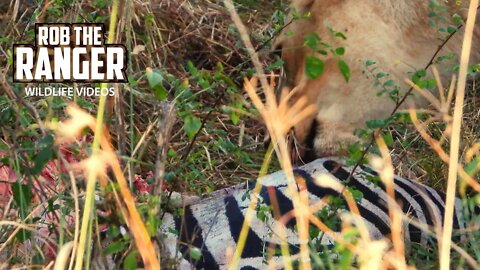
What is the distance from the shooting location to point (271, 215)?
8.22 ft

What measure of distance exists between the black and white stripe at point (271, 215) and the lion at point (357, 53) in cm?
35

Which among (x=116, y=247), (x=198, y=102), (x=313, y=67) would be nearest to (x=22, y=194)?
(x=116, y=247)

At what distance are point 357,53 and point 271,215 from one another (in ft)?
2.78

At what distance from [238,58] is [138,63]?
562 millimetres

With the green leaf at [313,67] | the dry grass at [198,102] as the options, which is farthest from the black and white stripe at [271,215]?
the green leaf at [313,67]

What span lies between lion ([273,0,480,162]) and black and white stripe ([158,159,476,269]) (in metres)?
0.35

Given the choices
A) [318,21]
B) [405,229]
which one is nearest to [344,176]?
[405,229]

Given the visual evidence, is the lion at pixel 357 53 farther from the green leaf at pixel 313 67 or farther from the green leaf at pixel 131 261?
the green leaf at pixel 131 261

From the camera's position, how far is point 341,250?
6.00 ft

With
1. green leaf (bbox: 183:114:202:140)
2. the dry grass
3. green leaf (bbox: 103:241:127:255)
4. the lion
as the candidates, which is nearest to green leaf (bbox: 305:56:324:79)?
the dry grass

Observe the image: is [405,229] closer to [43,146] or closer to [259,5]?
[43,146]

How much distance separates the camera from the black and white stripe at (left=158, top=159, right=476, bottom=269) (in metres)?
2.39

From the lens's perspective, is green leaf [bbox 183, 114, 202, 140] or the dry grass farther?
the dry grass

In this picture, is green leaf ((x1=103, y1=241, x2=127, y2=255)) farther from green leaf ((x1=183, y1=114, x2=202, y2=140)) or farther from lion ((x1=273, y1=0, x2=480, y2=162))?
lion ((x1=273, y1=0, x2=480, y2=162))
